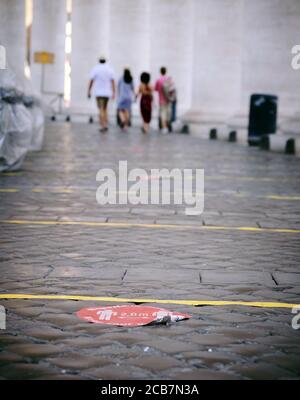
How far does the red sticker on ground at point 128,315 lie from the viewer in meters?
4.85

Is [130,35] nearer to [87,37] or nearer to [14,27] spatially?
[87,37]

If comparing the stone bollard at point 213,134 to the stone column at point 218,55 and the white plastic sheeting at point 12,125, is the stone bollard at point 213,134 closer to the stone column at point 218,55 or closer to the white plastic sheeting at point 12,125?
the stone column at point 218,55

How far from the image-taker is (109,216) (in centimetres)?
909

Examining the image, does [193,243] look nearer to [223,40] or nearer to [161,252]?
[161,252]

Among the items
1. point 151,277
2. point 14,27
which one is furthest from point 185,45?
point 151,277

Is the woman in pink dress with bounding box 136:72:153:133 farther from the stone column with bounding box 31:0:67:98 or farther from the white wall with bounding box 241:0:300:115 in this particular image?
the stone column with bounding box 31:0:67:98

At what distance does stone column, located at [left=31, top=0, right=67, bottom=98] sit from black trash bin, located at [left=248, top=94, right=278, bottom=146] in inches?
1269

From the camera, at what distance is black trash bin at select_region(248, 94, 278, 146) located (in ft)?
72.2

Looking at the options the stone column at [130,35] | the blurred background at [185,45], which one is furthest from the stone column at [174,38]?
the stone column at [130,35]

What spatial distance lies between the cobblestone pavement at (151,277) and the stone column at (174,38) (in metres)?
24.0

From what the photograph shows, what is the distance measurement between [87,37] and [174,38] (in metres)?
10.7

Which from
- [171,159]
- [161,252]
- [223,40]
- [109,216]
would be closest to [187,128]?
[223,40]

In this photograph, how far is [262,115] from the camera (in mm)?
22188

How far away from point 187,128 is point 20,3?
2768 cm
